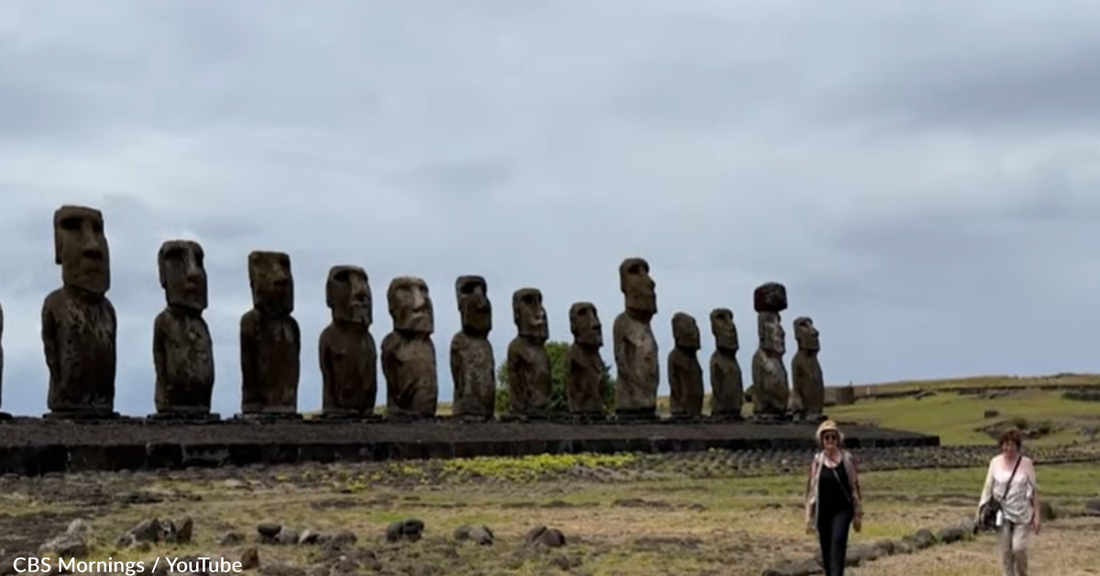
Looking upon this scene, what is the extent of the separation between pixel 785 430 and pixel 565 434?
7614mm

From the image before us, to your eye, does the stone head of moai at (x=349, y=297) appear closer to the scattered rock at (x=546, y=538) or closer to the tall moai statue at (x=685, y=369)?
the tall moai statue at (x=685, y=369)

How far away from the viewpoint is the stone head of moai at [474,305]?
28.3 m

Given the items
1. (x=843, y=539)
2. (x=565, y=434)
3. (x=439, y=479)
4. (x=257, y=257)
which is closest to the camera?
(x=843, y=539)

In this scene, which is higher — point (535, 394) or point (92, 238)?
point (92, 238)

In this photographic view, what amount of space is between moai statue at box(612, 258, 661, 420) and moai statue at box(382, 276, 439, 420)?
5.23 meters

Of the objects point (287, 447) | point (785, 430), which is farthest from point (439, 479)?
point (785, 430)

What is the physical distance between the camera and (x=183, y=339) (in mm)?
22438

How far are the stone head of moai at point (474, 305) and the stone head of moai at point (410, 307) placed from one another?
1.17m

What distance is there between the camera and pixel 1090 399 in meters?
47.3

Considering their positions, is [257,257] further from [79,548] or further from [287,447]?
[79,548]

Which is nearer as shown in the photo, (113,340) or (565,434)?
(113,340)

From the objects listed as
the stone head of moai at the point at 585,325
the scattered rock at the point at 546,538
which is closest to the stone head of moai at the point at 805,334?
the stone head of moai at the point at 585,325

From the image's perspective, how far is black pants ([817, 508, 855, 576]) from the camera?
9320 mm

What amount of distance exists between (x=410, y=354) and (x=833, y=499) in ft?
58.5
